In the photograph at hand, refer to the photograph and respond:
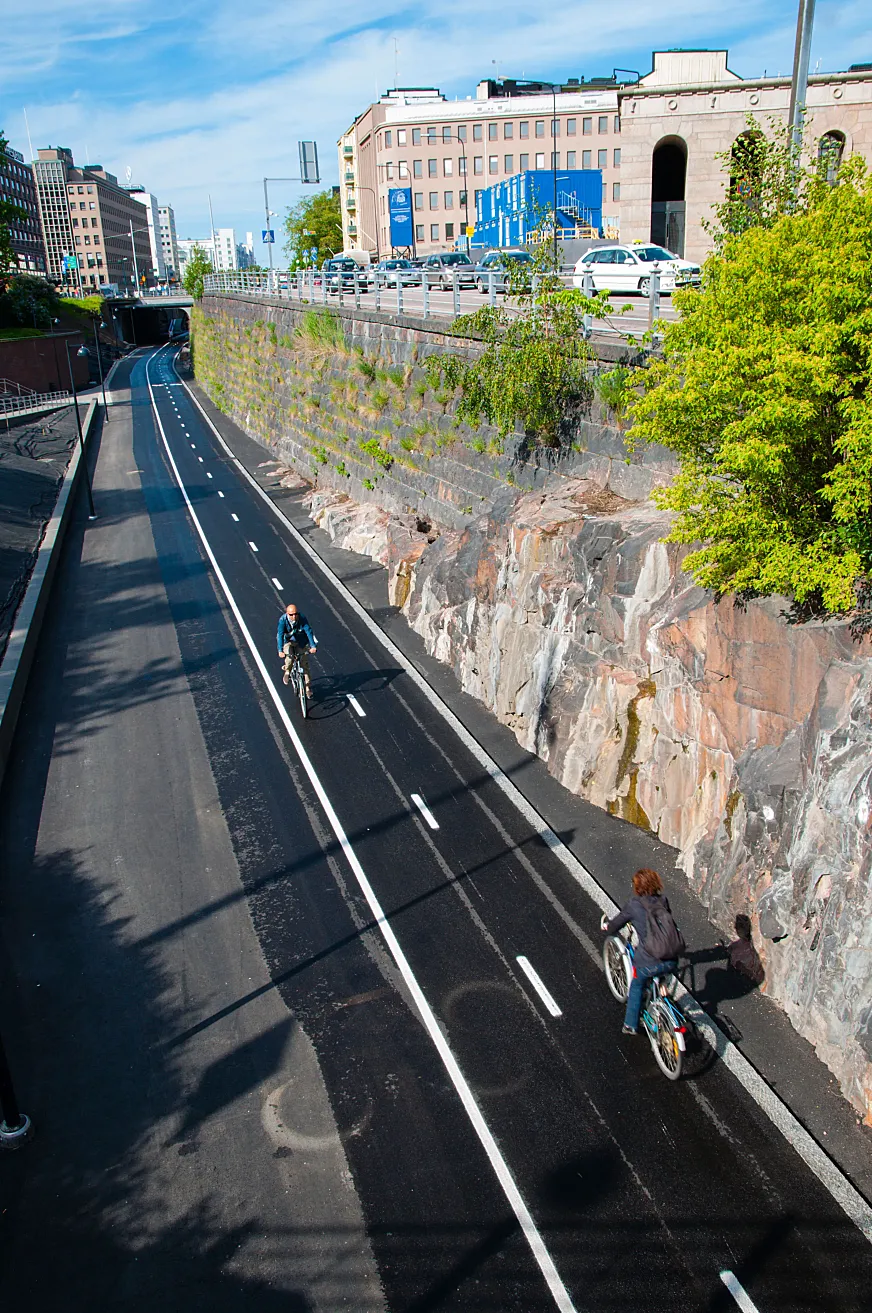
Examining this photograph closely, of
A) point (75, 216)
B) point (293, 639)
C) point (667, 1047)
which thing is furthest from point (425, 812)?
point (75, 216)

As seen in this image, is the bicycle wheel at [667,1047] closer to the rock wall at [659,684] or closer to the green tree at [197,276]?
the rock wall at [659,684]

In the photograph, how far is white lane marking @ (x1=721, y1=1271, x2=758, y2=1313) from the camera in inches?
236

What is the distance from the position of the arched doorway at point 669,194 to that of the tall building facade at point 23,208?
361 feet

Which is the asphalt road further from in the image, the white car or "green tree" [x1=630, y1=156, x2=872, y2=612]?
the white car

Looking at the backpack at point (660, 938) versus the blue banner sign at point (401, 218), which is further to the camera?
the blue banner sign at point (401, 218)

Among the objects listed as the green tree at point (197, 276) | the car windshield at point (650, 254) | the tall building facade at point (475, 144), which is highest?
the tall building facade at point (475, 144)

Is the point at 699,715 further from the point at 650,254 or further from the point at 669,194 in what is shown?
the point at 669,194

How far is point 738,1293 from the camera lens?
6090 millimetres

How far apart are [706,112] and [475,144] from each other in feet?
221

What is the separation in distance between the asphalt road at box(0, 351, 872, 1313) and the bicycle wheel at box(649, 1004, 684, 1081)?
18 cm

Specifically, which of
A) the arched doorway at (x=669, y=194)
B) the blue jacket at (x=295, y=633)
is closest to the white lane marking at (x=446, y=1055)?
the blue jacket at (x=295, y=633)

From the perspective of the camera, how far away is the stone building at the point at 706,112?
1071 inches

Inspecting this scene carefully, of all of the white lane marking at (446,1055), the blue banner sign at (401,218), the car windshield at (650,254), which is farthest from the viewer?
the blue banner sign at (401,218)

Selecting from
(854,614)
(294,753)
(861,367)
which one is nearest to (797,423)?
(861,367)
